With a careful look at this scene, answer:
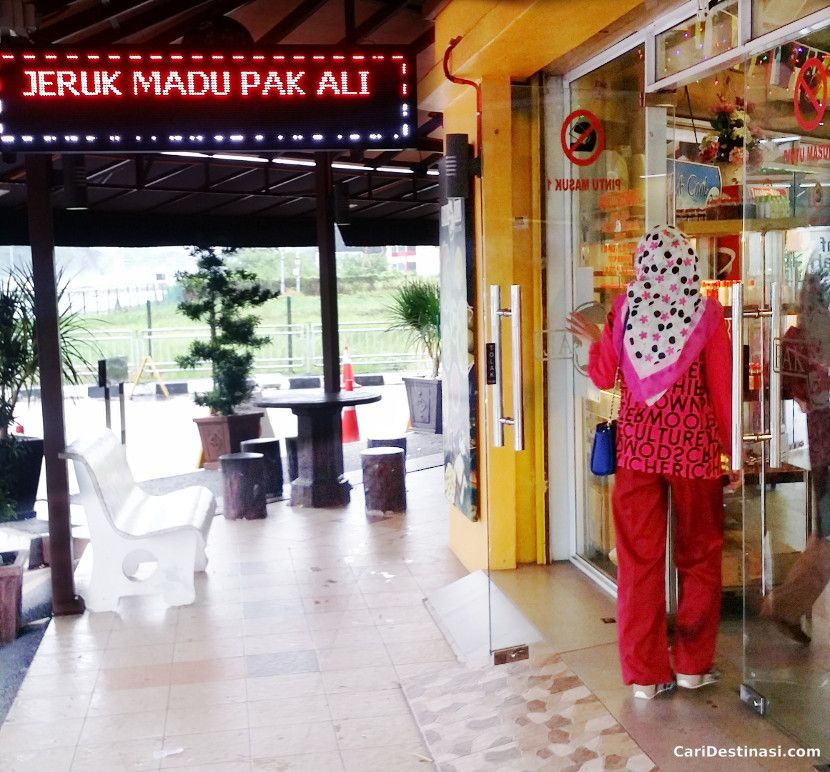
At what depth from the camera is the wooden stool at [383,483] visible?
7.37m

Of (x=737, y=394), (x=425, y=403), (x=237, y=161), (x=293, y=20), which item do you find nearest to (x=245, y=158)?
(x=237, y=161)

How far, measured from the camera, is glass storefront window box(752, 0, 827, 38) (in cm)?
295

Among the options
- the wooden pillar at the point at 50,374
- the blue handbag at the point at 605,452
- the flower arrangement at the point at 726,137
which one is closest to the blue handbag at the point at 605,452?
the blue handbag at the point at 605,452

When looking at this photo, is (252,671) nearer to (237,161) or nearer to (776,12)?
(776,12)

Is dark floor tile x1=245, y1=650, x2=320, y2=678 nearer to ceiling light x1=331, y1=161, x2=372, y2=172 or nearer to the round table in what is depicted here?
the round table

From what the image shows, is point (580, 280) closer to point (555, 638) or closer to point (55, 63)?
point (555, 638)

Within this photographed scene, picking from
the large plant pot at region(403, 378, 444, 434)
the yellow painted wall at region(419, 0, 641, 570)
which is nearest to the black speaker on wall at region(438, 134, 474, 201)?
the yellow painted wall at region(419, 0, 641, 570)

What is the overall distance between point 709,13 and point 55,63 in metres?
2.46

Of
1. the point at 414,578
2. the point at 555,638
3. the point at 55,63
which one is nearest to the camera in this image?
the point at 55,63

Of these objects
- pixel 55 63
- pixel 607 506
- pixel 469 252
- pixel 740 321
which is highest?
pixel 55 63

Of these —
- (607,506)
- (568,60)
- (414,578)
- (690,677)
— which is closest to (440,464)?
(414,578)

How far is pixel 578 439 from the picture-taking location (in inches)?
205

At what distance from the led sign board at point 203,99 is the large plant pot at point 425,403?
727 centimetres

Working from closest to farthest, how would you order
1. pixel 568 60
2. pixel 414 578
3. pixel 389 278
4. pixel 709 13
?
1. pixel 709 13
2. pixel 568 60
3. pixel 414 578
4. pixel 389 278
